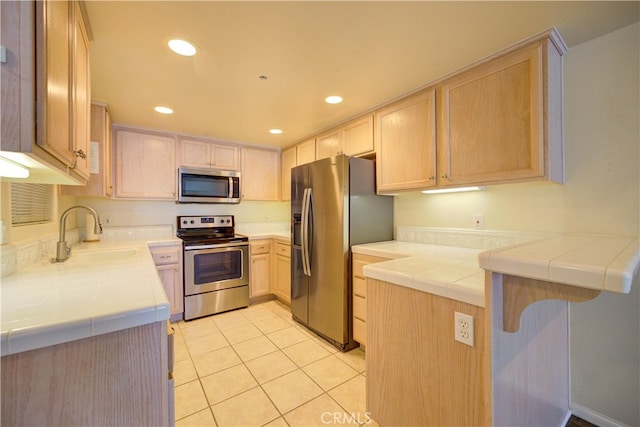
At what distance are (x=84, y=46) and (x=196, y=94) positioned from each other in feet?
3.00

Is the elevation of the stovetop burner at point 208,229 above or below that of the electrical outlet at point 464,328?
above

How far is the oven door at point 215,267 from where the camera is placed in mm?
2896

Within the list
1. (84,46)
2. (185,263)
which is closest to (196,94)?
(84,46)

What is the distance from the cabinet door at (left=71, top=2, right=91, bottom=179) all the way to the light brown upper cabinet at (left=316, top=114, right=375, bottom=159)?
201 cm

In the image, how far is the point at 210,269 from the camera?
120 inches

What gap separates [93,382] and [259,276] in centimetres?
275

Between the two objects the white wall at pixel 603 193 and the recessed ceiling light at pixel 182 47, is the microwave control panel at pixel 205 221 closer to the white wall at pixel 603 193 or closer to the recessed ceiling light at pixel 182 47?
the recessed ceiling light at pixel 182 47

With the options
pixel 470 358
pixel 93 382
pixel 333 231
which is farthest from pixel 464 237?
pixel 93 382

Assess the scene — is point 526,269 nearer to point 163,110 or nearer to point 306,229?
point 306,229

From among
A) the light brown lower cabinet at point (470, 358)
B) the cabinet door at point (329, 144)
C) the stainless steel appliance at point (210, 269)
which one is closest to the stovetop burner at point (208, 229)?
the stainless steel appliance at point (210, 269)

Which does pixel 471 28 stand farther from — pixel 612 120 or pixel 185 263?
pixel 185 263

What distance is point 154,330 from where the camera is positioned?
2.56 ft

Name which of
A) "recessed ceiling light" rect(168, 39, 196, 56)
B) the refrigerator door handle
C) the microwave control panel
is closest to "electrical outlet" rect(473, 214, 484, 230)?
the refrigerator door handle

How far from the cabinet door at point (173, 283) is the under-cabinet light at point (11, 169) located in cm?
192
